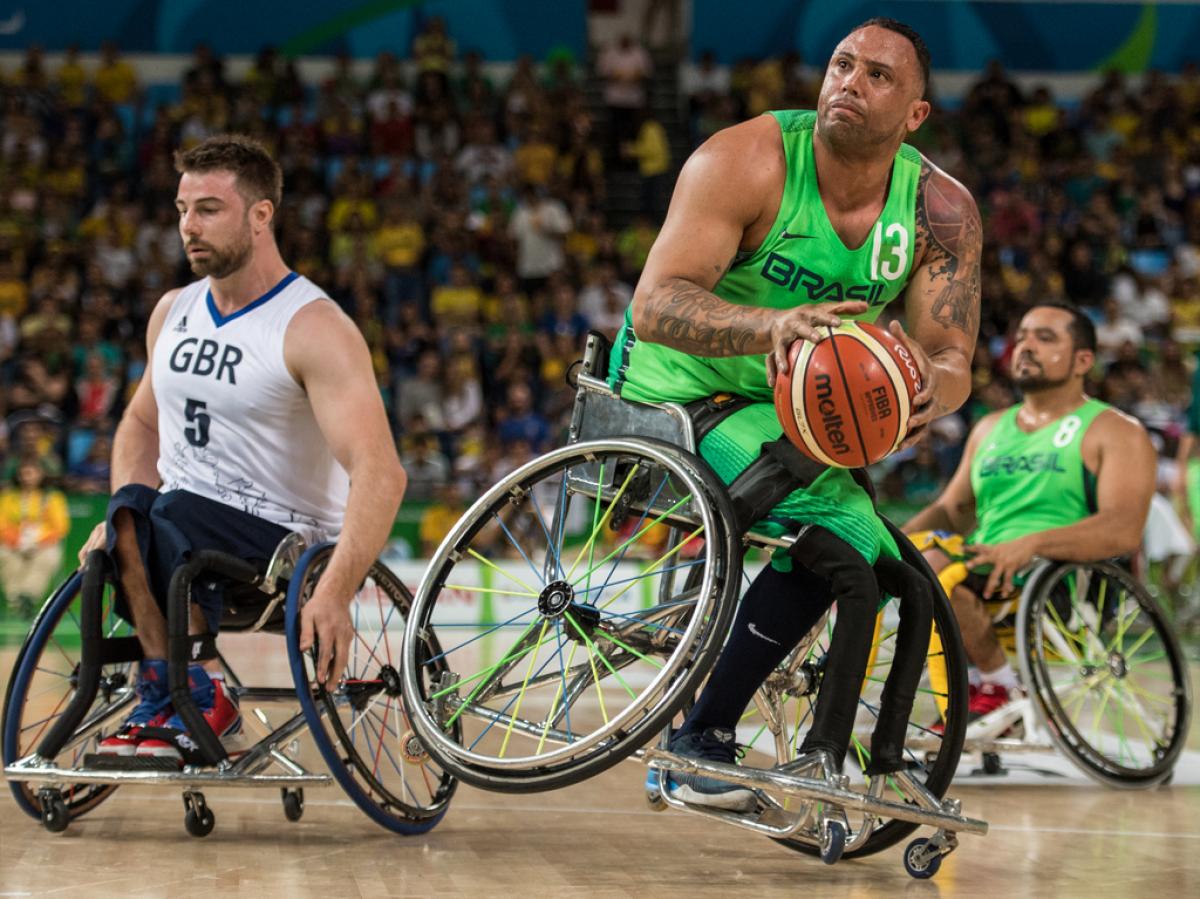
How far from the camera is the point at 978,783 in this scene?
16.2ft

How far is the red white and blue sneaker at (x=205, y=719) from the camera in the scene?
3539mm

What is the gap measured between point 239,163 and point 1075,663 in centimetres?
287

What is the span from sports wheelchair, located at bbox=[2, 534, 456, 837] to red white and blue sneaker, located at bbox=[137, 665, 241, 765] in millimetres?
27

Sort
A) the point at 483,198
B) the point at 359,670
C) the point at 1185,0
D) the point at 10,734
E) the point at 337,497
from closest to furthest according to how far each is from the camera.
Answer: the point at 10,734, the point at 337,497, the point at 359,670, the point at 483,198, the point at 1185,0

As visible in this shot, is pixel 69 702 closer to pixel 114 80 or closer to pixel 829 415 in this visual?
pixel 829 415

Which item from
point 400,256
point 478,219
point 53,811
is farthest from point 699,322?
point 478,219

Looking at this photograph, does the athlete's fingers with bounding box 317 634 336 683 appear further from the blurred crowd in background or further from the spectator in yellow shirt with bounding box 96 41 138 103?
the spectator in yellow shirt with bounding box 96 41 138 103

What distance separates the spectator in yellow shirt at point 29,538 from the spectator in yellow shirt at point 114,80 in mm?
6699

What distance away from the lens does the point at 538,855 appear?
352 cm

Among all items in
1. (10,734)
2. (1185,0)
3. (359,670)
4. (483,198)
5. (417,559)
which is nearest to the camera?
(10,734)

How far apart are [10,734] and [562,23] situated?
14.0 metres

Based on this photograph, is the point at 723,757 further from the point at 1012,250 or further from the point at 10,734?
the point at 1012,250

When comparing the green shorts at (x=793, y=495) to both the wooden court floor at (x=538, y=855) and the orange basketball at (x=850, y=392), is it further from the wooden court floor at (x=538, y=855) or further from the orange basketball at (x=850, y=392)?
the wooden court floor at (x=538, y=855)

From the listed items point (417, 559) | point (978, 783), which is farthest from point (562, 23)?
point (978, 783)
